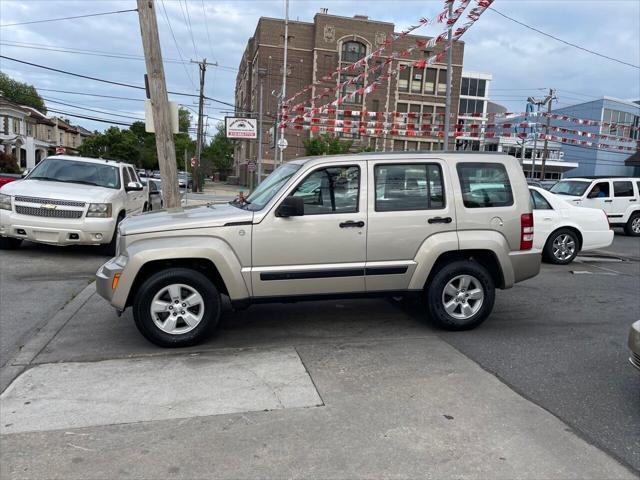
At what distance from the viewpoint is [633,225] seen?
1653 centimetres

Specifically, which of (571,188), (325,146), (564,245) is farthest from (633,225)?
(325,146)

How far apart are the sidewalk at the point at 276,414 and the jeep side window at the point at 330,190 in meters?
1.37

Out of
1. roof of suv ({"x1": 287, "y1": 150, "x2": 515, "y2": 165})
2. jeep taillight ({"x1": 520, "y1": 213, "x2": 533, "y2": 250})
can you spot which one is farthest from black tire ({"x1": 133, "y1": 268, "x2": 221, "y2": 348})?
jeep taillight ({"x1": 520, "y1": 213, "x2": 533, "y2": 250})

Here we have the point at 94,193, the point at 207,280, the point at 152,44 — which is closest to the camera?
the point at 207,280

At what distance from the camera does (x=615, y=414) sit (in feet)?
12.2

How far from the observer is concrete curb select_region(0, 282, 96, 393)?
4.43 m

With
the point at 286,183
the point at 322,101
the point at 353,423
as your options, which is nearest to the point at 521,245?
the point at 286,183

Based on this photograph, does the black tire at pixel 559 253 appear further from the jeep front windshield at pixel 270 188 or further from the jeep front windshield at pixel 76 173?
the jeep front windshield at pixel 76 173

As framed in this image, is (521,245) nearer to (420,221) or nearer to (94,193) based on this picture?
(420,221)

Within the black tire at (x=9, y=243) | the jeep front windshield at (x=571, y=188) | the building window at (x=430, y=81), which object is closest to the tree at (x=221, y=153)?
the building window at (x=430, y=81)

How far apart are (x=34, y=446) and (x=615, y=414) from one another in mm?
3955

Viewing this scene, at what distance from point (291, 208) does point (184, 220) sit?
1049 millimetres

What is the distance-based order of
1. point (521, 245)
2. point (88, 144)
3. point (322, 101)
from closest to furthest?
point (521, 245) → point (322, 101) → point (88, 144)

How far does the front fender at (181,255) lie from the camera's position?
4.78 metres
